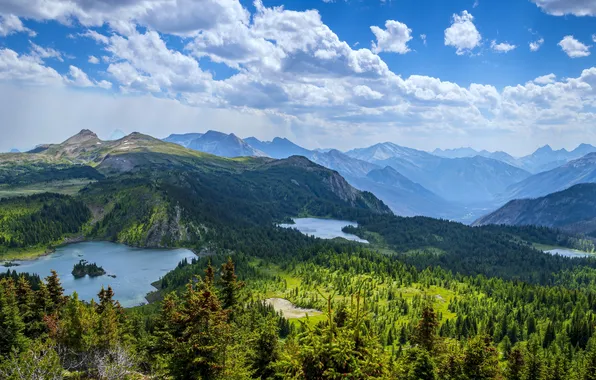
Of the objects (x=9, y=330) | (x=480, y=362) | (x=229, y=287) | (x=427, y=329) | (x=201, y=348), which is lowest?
(x=9, y=330)

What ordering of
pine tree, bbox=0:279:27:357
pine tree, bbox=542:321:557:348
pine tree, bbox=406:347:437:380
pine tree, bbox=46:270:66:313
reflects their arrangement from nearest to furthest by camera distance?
pine tree, bbox=406:347:437:380
pine tree, bbox=0:279:27:357
pine tree, bbox=46:270:66:313
pine tree, bbox=542:321:557:348

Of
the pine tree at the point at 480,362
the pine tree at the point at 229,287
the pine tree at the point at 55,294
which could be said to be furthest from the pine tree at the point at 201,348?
the pine tree at the point at 55,294

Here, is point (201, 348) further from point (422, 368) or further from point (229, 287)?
point (422, 368)

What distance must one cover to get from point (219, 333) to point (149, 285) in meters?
172

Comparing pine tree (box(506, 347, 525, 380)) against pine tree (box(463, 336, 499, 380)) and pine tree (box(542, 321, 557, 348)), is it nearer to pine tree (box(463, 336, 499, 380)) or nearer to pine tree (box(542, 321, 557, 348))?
pine tree (box(463, 336, 499, 380))

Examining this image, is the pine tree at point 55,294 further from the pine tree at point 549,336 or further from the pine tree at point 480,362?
the pine tree at point 549,336

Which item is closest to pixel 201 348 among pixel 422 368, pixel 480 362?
pixel 422 368

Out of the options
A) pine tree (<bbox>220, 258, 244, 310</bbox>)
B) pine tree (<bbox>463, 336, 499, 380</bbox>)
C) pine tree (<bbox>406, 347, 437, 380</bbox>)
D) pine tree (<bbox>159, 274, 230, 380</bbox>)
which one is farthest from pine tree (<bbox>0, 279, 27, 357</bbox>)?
pine tree (<bbox>463, 336, 499, 380</bbox>)

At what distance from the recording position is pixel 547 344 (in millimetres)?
113750

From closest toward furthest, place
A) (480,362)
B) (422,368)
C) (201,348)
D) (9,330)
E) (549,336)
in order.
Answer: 1. (201,348)
2. (480,362)
3. (422,368)
4. (9,330)
5. (549,336)

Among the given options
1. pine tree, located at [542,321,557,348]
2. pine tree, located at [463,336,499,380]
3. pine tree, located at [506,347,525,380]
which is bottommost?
pine tree, located at [542,321,557,348]

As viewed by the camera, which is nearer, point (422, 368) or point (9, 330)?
point (422, 368)

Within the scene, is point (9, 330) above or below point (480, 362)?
below

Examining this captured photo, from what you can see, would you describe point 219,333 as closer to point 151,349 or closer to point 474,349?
point 474,349
